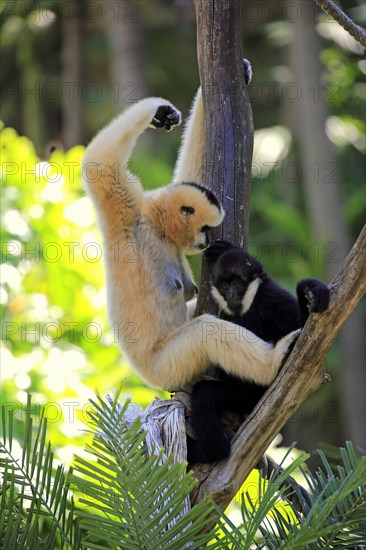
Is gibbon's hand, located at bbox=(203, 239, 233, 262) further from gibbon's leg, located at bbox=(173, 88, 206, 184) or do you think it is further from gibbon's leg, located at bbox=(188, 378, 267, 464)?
gibbon's leg, located at bbox=(188, 378, 267, 464)

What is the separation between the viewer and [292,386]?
12.5 feet

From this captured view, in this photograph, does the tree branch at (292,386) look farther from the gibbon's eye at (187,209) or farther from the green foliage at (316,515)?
the gibbon's eye at (187,209)

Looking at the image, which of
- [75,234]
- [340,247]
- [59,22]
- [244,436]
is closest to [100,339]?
[75,234]

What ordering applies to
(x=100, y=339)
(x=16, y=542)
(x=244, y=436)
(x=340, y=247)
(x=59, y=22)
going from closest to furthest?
(x=16, y=542), (x=244, y=436), (x=100, y=339), (x=340, y=247), (x=59, y=22)

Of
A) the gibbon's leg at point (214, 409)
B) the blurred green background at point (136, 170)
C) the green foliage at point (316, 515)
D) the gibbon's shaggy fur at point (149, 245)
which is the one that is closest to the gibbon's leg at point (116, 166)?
the gibbon's shaggy fur at point (149, 245)

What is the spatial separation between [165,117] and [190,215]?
0.65m

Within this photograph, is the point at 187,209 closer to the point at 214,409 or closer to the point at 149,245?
the point at 149,245

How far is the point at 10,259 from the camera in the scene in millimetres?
7438

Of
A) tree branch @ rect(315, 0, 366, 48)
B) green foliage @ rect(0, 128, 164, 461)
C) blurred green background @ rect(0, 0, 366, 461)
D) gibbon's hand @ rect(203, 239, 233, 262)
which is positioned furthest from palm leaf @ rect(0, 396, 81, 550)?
green foliage @ rect(0, 128, 164, 461)

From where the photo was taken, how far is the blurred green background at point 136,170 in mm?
7590

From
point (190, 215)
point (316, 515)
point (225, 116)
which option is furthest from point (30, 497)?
point (225, 116)

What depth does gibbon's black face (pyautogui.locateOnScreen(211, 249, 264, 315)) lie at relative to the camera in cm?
466

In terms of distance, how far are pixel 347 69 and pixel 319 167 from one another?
3.05 metres

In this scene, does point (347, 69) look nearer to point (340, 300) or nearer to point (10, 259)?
point (10, 259)
